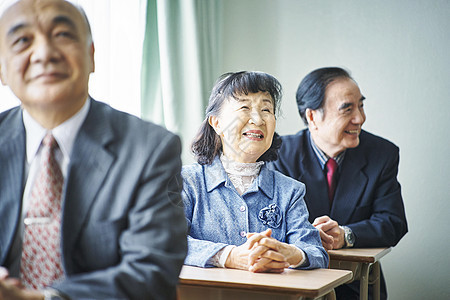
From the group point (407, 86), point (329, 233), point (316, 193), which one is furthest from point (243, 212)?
point (407, 86)

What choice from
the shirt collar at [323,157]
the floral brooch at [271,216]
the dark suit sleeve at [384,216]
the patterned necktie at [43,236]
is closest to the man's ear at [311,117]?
the shirt collar at [323,157]

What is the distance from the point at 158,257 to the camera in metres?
0.93

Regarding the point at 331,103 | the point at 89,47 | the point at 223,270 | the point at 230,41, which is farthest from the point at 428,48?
the point at 89,47

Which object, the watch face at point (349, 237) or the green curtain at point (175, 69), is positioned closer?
the watch face at point (349, 237)

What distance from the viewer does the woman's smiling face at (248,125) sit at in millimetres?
1997

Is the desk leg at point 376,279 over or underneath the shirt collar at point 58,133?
underneath

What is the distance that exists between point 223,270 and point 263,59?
2424 mm

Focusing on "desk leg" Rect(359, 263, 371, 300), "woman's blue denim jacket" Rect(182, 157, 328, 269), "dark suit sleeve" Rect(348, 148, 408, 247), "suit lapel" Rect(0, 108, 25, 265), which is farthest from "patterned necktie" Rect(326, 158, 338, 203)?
"suit lapel" Rect(0, 108, 25, 265)

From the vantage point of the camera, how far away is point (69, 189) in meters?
0.94

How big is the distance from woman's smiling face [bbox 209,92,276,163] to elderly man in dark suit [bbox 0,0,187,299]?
1.03 m

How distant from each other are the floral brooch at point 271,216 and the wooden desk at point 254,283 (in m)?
0.20

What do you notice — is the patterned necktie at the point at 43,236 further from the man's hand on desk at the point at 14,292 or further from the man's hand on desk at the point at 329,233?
the man's hand on desk at the point at 329,233

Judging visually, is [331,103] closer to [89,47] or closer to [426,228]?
[426,228]

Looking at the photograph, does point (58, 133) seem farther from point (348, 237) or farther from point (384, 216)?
point (384, 216)
